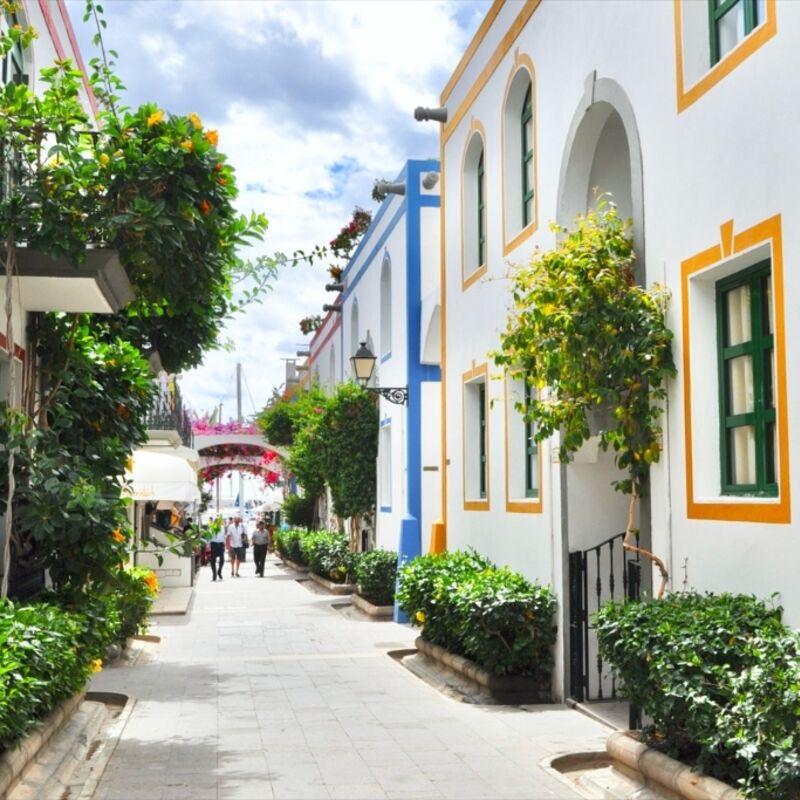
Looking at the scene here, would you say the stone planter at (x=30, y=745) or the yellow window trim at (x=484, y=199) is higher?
the yellow window trim at (x=484, y=199)

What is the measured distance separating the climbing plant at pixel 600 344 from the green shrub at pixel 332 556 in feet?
53.1

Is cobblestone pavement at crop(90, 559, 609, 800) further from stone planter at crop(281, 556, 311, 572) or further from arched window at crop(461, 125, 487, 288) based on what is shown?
stone planter at crop(281, 556, 311, 572)

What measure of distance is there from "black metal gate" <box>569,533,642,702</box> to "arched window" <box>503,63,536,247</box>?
3.60 meters

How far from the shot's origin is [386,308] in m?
22.6

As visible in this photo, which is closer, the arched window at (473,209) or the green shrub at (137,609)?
the green shrub at (137,609)

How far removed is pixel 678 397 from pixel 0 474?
→ 204 inches

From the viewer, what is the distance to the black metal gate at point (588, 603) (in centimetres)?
1035

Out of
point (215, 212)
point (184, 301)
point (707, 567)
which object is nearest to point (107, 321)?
point (184, 301)

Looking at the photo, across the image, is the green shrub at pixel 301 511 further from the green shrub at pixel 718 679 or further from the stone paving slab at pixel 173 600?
the green shrub at pixel 718 679

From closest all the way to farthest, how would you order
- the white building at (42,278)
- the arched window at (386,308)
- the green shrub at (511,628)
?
the white building at (42,278), the green shrub at (511,628), the arched window at (386,308)

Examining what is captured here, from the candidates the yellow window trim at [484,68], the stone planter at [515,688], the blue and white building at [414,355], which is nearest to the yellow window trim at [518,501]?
the stone planter at [515,688]

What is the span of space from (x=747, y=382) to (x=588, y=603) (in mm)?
3780

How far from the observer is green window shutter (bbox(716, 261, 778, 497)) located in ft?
22.9

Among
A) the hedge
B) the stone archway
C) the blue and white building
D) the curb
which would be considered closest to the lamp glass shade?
the blue and white building
